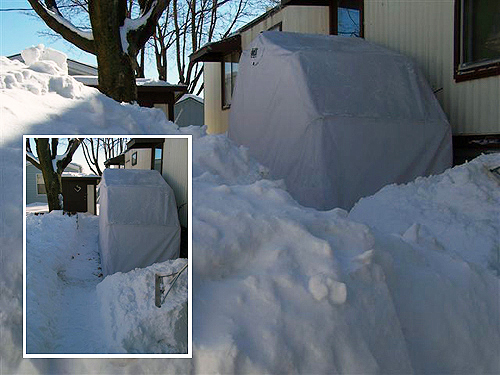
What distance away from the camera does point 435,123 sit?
771cm

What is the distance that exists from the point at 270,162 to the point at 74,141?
5.42 meters

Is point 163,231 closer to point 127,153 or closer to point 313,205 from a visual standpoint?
point 127,153

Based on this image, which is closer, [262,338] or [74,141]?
[74,141]

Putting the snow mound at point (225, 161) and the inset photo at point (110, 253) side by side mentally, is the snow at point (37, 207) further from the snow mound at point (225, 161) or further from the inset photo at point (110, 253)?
the snow mound at point (225, 161)

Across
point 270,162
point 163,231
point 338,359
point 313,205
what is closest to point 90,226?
point 163,231

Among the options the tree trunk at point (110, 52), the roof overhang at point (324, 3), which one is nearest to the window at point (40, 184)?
the tree trunk at point (110, 52)

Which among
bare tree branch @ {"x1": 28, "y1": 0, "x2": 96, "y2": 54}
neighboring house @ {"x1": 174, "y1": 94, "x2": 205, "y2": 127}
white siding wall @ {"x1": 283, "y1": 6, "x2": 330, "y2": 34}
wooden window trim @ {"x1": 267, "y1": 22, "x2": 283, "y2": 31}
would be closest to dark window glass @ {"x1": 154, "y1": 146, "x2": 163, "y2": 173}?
bare tree branch @ {"x1": 28, "y1": 0, "x2": 96, "y2": 54}

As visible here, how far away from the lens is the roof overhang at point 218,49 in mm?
14758

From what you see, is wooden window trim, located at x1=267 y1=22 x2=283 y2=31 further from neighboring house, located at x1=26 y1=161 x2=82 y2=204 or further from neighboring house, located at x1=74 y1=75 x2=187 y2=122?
neighboring house, located at x1=26 y1=161 x2=82 y2=204

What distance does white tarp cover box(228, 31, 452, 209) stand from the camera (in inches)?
281

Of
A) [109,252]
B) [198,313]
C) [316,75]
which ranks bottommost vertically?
[198,313]

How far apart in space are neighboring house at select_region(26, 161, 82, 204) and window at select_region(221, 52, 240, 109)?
12745mm

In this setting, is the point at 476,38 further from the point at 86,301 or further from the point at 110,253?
the point at 86,301

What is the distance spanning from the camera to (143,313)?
2408 mm
